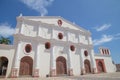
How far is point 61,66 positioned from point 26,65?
6.74 meters

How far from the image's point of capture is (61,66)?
20812 millimetres

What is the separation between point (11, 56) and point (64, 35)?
11.6 metres

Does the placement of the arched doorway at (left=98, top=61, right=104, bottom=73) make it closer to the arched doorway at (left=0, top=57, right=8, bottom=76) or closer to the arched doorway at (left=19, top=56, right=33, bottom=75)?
the arched doorway at (left=19, top=56, right=33, bottom=75)

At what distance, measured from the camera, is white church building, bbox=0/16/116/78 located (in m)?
17.2

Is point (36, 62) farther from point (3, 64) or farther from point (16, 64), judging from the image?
point (3, 64)

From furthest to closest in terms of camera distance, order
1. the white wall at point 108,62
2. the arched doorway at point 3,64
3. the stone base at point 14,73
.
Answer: the white wall at point 108,62 < the arched doorway at point 3,64 < the stone base at point 14,73

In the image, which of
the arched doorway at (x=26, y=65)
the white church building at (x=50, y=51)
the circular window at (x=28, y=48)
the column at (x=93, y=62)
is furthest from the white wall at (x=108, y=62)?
the circular window at (x=28, y=48)

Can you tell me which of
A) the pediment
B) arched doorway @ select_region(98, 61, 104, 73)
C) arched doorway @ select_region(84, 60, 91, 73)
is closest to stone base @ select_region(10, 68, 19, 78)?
the pediment

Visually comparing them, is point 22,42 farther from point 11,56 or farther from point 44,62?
point 44,62

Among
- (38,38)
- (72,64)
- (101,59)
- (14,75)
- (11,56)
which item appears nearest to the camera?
(14,75)

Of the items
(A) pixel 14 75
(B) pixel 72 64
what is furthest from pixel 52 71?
(A) pixel 14 75

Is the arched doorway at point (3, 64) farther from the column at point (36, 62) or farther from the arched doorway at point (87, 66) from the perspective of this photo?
the arched doorway at point (87, 66)

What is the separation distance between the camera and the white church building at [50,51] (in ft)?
56.4

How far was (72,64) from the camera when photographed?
21703 mm
